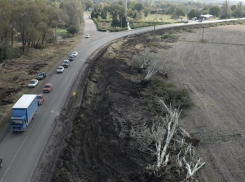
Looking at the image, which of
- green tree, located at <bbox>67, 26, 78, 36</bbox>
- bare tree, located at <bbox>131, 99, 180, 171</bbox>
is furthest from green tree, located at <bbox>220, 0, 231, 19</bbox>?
bare tree, located at <bbox>131, 99, 180, 171</bbox>

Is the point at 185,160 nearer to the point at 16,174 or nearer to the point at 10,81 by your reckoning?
the point at 16,174

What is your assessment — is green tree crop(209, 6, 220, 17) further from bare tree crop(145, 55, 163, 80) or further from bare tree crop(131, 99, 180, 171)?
bare tree crop(131, 99, 180, 171)

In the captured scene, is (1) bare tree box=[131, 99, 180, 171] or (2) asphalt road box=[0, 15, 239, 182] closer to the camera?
(2) asphalt road box=[0, 15, 239, 182]

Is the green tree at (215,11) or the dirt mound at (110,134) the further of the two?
the green tree at (215,11)

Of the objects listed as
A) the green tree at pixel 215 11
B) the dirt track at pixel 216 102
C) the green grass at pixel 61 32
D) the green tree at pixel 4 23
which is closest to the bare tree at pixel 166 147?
the dirt track at pixel 216 102

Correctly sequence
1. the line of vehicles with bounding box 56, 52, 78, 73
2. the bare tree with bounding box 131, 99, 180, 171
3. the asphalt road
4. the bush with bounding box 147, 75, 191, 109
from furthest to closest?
the line of vehicles with bounding box 56, 52, 78, 73, the bush with bounding box 147, 75, 191, 109, the bare tree with bounding box 131, 99, 180, 171, the asphalt road

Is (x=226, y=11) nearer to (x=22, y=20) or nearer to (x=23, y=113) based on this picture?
(x=22, y=20)

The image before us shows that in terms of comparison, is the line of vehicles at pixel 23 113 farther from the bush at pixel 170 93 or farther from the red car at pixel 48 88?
the bush at pixel 170 93

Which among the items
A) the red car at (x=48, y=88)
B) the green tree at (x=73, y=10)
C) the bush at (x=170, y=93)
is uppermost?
the green tree at (x=73, y=10)

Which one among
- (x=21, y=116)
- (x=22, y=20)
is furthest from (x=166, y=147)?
(x=22, y=20)
